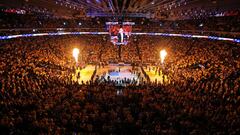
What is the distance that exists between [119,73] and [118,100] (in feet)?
41.8

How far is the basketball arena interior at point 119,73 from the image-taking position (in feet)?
40.6

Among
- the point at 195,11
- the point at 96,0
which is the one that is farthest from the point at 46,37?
the point at 195,11

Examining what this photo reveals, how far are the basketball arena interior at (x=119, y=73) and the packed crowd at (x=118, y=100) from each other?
0.18 feet

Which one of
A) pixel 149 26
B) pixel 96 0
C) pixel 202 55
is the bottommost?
pixel 202 55

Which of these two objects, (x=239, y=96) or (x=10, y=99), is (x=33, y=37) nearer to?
(x=10, y=99)

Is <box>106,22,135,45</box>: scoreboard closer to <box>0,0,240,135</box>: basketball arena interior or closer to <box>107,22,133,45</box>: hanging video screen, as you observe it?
<box>107,22,133,45</box>: hanging video screen

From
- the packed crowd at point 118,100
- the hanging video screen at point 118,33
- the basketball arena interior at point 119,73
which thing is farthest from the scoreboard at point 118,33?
the packed crowd at point 118,100

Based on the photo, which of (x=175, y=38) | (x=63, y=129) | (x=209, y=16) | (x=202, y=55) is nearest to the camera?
(x=63, y=129)

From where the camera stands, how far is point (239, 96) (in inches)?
623

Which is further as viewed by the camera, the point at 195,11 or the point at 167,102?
the point at 195,11

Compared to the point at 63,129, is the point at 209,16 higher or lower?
higher

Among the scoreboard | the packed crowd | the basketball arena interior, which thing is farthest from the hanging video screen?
the packed crowd

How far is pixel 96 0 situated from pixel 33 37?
1036cm

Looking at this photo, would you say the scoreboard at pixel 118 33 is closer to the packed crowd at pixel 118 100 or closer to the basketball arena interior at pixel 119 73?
the basketball arena interior at pixel 119 73
